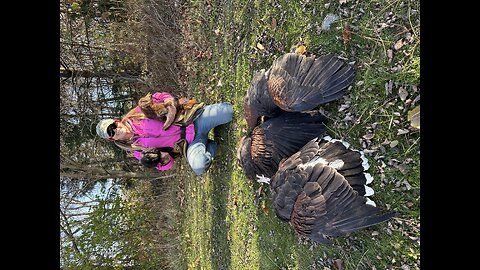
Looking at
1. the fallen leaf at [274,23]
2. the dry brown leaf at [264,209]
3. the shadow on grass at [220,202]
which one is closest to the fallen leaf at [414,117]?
the fallen leaf at [274,23]

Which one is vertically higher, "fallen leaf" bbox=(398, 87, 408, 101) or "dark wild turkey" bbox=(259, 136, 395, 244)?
"fallen leaf" bbox=(398, 87, 408, 101)

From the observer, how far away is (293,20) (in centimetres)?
456

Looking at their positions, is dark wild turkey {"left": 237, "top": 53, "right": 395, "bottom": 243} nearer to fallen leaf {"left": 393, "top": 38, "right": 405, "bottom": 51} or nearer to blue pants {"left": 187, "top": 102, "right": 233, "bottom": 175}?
fallen leaf {"left": 393, "top": 38, "right": 405, "bottom": 51}

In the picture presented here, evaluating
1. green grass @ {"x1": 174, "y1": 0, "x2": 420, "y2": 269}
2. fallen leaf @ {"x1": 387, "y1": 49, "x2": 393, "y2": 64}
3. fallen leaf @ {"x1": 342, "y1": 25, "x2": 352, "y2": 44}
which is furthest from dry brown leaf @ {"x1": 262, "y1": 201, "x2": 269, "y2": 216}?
fallen leaf @ {"x1": 387, "y1": 49, "x2": 393, "y2": 64}

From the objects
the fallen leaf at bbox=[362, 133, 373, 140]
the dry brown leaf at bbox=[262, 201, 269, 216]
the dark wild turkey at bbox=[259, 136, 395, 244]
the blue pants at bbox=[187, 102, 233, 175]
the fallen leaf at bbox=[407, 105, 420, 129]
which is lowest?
the dry brown leaf at bbox=[262, 201, 269, 216]

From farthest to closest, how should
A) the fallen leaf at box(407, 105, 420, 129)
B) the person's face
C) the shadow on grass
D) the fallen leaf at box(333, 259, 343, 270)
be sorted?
the shadow on grass → the person's face → the fallen leaf at box(333, 259, 343, 270) → the fallen leaf at box(407, 105, 420, 129)

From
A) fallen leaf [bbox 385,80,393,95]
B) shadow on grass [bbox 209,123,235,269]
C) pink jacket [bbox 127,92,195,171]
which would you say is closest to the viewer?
fallen leaf [bbox 385,80,393,95]

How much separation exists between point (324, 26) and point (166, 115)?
2324 mm

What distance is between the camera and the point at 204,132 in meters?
5.86

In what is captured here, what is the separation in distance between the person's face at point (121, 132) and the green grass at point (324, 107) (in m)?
1.67

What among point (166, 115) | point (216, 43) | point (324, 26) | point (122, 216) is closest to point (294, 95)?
point (324, 26)

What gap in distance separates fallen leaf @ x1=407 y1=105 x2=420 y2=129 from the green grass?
6 cm

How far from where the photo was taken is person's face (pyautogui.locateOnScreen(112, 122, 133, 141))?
4.98 metres
